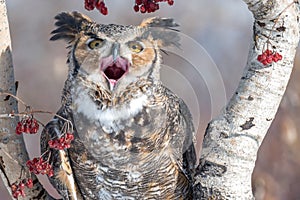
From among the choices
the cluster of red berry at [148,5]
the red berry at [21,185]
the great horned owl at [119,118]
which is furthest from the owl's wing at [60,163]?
the cluster of red berry at [148,5]

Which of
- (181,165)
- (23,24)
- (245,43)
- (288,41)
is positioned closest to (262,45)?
(288,41)

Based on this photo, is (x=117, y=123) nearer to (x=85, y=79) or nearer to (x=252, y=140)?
(x=85, y=79)

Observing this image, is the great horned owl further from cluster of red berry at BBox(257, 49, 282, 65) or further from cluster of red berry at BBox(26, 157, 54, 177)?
cluster of red berry at BBox(257, 49, 282, 65)

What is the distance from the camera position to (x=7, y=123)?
45.5 inches

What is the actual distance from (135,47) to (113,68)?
58 millimetres

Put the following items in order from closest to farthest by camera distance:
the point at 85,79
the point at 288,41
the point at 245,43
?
the point at 288,41 < the point at 85,79 < the point at 245,43

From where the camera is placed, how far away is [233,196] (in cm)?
106

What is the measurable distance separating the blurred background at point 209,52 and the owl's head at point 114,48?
2.21 m

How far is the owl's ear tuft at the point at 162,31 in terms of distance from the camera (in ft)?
3.94

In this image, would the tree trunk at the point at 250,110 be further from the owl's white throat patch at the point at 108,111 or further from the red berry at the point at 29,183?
the red berry at the point at 29,183

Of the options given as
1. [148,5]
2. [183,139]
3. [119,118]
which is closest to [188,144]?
[183,139]

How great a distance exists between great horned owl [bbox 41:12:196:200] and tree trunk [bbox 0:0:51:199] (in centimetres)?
7

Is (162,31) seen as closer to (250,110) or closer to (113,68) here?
(113,68)

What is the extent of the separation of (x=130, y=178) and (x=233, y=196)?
0.25 m
